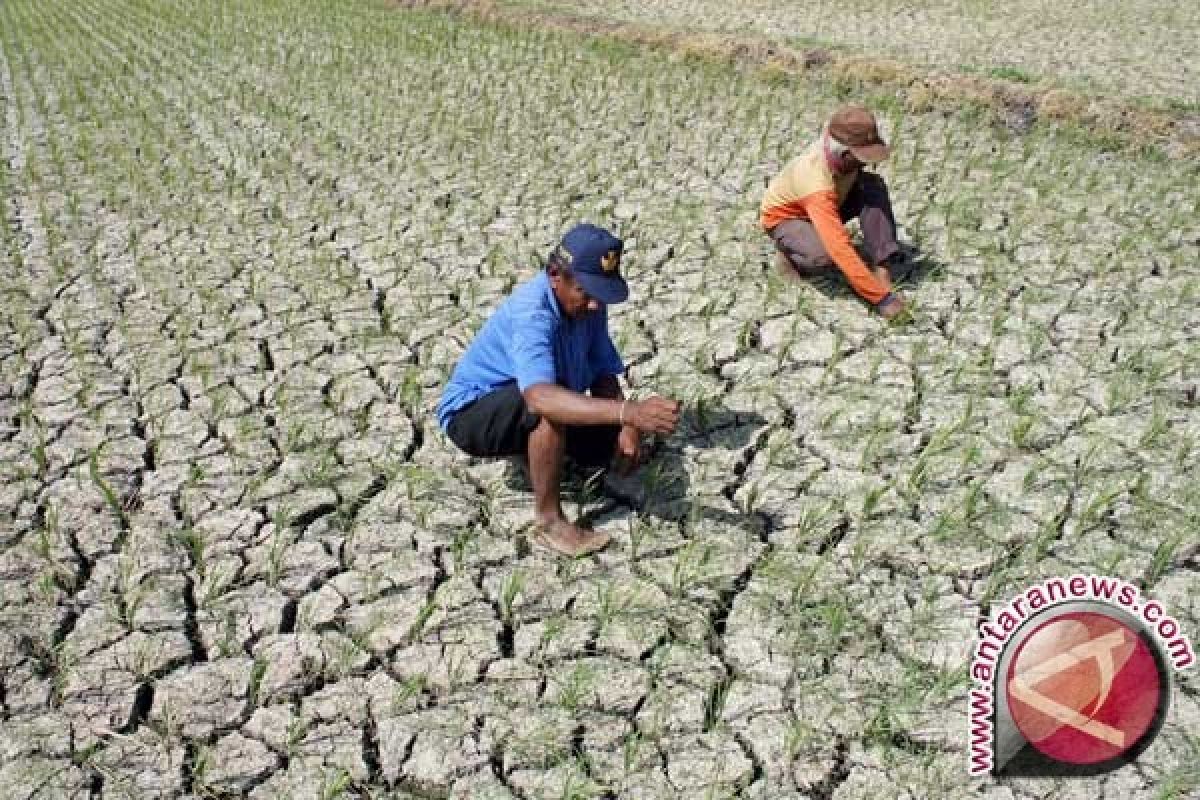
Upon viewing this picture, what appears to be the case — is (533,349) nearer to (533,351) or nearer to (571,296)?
(533,351)

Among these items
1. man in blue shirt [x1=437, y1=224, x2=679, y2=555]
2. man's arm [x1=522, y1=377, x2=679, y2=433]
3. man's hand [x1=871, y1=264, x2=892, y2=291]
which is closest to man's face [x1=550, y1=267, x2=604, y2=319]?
man in blue shirt [x1=437, y1=224, x2=679, y2=555]

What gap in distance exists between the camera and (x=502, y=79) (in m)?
7.56

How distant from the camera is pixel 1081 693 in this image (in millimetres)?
2119

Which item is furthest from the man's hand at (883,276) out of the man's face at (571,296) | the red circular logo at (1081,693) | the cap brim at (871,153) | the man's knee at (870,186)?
the red circular logo at (1081,693)

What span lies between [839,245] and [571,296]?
1592 millimetres

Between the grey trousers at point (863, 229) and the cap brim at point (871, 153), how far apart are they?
35 cm

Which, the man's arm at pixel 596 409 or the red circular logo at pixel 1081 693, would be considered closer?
the red circular logo at pixel 1081 693

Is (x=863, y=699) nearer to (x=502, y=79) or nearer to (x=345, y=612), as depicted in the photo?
(x=345, y=612)

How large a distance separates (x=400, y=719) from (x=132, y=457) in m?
1.46

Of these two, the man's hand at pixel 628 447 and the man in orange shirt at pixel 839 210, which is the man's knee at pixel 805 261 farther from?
the man's hand at pixel 628 447

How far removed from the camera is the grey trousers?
4.04 metres

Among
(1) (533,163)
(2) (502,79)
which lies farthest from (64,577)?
(2) (502,79)

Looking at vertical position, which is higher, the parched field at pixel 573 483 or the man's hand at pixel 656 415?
the man's hand at pixel 656 415

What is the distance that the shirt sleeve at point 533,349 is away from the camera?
2.56m
